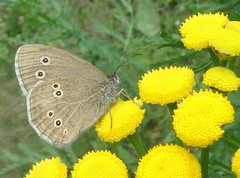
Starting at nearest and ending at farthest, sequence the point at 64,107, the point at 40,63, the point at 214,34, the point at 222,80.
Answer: the point at 222,80
the point at 214,34
the point at 40,63
the point at 64,107

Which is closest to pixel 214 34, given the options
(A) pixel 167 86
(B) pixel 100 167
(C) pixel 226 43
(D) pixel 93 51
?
(C) pixel 226 43

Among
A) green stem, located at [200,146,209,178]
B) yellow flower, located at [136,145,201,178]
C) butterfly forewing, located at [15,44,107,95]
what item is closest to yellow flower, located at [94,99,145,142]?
yellow flower, located at [136,145,201,178]

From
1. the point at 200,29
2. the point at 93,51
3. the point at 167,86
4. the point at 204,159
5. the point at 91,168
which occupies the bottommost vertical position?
the point at 93,51

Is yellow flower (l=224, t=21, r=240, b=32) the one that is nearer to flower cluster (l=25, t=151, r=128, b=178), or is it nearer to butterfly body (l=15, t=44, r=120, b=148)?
butterfly body (l=15, t=44, r=120, b=148)

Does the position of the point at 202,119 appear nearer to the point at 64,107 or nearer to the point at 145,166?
the point at 145,166

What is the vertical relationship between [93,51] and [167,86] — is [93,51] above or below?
below

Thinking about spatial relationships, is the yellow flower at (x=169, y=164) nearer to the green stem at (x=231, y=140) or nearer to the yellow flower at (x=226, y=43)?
the green stem at (x=231, y=140)
